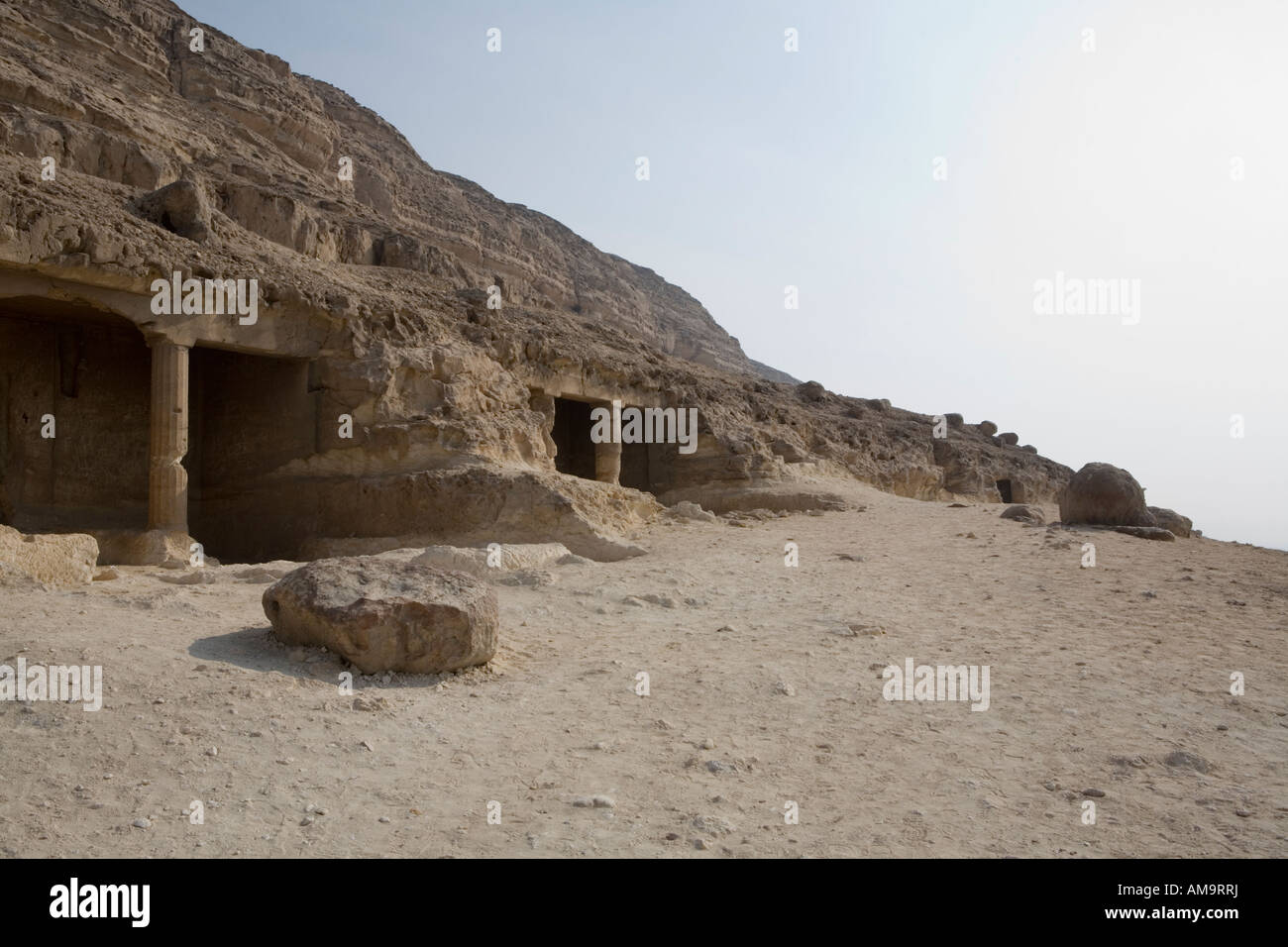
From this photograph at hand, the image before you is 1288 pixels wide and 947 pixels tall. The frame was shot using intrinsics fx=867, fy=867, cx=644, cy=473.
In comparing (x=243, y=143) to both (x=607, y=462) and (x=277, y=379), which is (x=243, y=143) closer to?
(x=277, y=379)

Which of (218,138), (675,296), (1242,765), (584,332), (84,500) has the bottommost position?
(1242,765)

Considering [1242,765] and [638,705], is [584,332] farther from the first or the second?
[1242,765]

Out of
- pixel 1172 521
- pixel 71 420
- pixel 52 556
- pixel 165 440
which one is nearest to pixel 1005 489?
pixel 1172 521

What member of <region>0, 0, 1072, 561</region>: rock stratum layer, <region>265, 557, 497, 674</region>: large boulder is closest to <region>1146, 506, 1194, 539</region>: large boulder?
<region>0, 0, 1072, 561</region>: rock stratum layer

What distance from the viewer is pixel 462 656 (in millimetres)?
5473

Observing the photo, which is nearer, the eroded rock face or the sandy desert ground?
the sandy desert ground

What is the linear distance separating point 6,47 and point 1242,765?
2554 centimetres

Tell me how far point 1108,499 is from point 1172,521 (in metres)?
2.32

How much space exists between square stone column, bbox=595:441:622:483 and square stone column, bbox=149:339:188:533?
7348mm

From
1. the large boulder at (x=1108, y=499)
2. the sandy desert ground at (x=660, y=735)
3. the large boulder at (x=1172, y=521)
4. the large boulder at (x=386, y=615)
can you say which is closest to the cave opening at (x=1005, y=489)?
the large boulder at (x=1172, y=521)

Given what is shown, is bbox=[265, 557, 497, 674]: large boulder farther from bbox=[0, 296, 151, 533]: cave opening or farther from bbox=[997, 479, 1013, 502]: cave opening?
bbox=[997, 479, 1013, 502]: cave opening

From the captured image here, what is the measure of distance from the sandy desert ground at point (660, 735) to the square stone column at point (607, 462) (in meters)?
8.24

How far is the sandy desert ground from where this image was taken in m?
3.42
